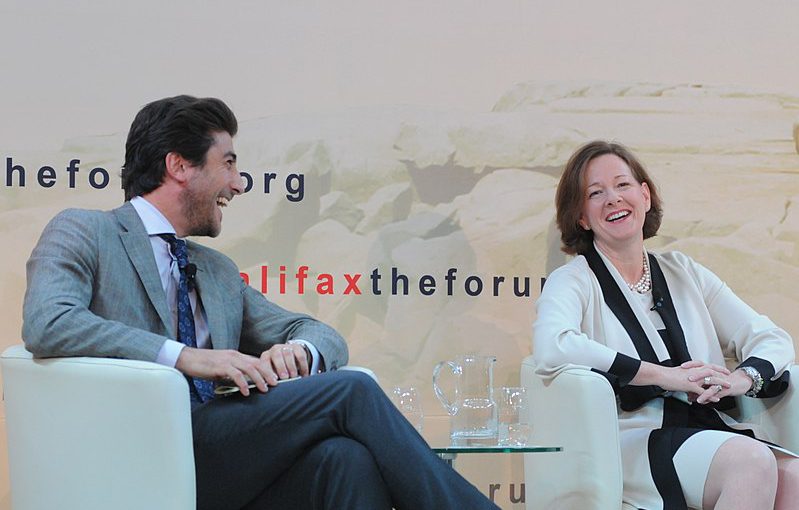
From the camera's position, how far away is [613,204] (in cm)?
329

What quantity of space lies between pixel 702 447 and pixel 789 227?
1.36 metres

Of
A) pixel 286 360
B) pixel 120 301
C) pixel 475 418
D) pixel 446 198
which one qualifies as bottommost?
pixel 475 418

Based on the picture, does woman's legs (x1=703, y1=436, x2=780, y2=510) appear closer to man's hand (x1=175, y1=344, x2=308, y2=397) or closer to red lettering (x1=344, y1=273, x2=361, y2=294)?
man's hand (x1=175, y1=344, x2=308, y2=397)

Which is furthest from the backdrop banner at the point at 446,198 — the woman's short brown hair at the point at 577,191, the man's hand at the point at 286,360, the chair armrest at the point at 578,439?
the man's hand at the point at 286,360

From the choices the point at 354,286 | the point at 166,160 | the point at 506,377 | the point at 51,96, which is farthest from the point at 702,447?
the point at 51,96

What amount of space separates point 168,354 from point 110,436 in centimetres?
23

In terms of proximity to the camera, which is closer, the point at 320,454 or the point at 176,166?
the point at 320,454

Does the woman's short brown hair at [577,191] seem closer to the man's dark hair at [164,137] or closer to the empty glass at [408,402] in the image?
the empty glass at [408,402]

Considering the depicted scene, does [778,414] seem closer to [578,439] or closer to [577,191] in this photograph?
[578,439]

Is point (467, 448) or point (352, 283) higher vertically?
point (352, 283)

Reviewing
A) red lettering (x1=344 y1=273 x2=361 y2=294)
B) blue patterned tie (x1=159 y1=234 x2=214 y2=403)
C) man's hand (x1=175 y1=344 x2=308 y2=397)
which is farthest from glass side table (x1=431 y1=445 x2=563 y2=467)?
red lettering (x1=344 y1=273 x2=361 y2=294)

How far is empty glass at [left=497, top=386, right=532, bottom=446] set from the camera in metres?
2.94

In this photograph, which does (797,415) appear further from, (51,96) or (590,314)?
(51,96)

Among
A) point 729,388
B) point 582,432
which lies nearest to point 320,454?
point 582,432
